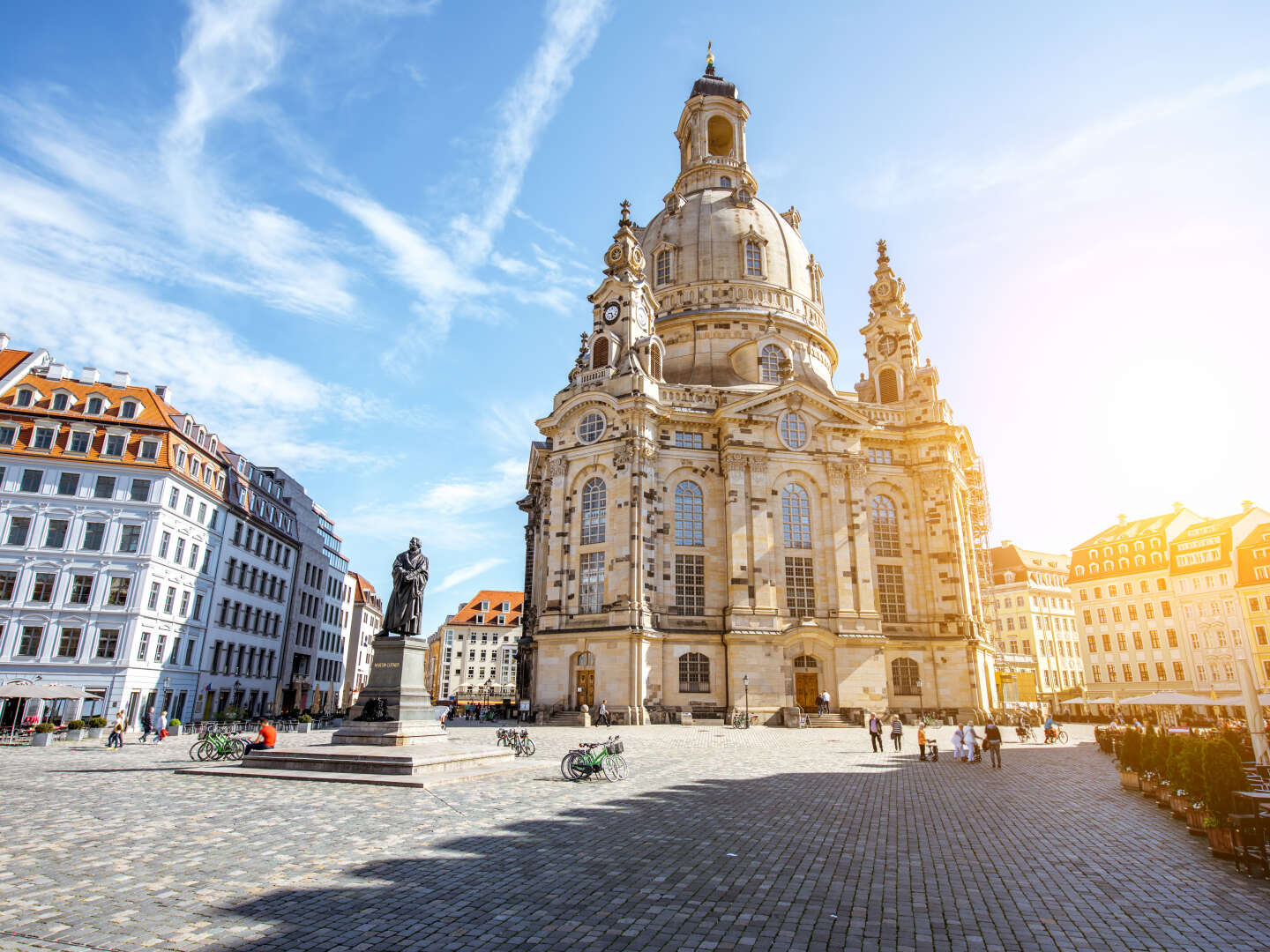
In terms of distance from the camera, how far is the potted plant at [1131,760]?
19141mm

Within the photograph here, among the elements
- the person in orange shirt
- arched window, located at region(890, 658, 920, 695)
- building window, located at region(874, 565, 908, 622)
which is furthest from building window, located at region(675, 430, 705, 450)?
the person in orange shirt

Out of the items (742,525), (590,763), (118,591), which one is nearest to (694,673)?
(742,525)

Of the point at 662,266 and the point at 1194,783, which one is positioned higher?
the point at 662,266

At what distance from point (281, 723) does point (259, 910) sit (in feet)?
123

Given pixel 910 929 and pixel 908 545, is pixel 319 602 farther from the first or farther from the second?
pixel 910 929

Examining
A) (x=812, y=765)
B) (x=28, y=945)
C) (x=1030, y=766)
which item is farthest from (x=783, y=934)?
(x=1030, y=766)

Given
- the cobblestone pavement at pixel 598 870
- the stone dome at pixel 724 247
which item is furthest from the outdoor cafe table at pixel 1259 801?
the stone dome at pixel 724 247

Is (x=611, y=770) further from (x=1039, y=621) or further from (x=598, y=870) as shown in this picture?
(x=1039, y=621)

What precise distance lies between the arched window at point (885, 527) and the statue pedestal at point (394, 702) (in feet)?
127

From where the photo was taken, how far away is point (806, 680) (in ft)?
152

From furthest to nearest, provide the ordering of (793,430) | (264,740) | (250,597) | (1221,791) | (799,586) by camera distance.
Result: (250,597) → (793,430) → (799,586) → (264,740) → (1221,791)

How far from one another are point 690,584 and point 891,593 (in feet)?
50.4

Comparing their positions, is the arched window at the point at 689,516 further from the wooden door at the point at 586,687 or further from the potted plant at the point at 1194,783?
the potted plant at the point at 1194,783

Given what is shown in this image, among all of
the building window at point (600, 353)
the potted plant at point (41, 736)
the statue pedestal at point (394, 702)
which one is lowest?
the potted plant at point (41, 736)
